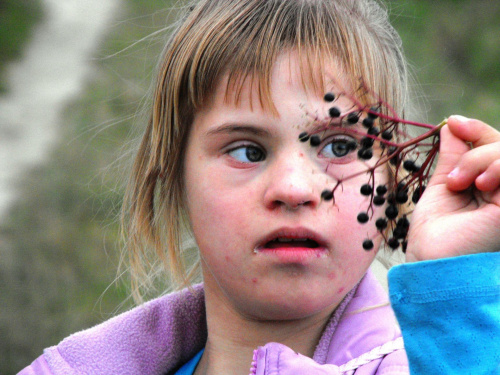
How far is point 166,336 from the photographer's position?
227 centimetres

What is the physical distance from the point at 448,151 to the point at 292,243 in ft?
1.55

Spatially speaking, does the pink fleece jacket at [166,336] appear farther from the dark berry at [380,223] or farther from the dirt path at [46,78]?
the dirt path at [46,78]

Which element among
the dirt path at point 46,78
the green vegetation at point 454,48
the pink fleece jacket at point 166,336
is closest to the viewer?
the pink fleece jacket at point 166,336

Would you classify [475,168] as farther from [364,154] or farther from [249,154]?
[249,154]

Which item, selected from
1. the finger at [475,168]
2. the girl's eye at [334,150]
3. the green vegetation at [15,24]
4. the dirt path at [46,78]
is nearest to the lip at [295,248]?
the girl's eye at [334,150]

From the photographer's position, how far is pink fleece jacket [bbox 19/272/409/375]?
186 centimetres

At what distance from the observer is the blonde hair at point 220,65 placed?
184 cm

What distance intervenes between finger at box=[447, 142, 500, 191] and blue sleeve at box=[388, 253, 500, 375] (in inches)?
5.3

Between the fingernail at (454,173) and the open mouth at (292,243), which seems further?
the open mouth at (292,243)

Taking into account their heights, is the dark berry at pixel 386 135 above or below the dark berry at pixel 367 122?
below

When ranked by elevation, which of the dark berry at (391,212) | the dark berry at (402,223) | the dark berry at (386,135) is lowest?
the dark berry at (402,223)

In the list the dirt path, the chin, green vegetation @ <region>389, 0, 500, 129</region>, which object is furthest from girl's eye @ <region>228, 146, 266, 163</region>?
green vegetation @ <region>389, 0, 500, 129</region>

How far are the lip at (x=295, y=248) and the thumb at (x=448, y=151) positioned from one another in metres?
0.39

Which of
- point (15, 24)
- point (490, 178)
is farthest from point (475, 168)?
point (15, 24)
